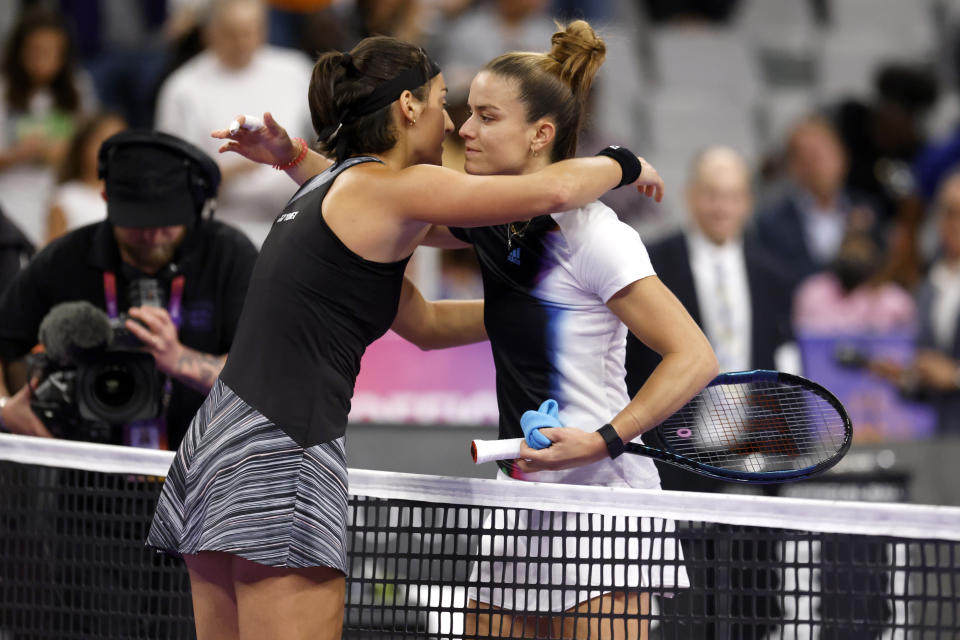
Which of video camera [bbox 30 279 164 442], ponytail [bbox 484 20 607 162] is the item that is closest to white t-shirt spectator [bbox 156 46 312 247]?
video camera [bbox 30 279 164 442]

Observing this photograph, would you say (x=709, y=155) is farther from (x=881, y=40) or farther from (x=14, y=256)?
(x=881, y=40)

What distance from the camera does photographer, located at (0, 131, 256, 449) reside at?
3914 mm

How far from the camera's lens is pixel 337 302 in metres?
2.85

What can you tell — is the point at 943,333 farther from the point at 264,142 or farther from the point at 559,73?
the point at 264,142

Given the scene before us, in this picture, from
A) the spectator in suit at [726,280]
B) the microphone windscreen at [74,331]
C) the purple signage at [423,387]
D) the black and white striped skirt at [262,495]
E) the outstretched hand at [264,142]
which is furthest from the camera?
the purple signage at [423,387]

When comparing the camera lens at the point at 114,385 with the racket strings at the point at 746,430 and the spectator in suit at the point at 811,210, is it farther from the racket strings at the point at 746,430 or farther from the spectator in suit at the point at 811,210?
the spectator in suit at the point at 811,210

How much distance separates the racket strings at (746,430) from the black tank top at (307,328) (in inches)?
30.4

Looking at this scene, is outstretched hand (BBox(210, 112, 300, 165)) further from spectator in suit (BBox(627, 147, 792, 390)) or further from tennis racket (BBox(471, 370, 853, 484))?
spectator in suit (BBox(627, 147, 792, 390))

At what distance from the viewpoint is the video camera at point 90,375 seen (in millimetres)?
3609

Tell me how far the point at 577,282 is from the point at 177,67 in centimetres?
543

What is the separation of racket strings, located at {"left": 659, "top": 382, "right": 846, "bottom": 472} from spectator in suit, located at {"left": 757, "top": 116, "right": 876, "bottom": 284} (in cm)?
524

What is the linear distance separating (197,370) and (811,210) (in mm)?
5965

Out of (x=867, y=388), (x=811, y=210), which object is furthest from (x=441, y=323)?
(x=811, y=210)

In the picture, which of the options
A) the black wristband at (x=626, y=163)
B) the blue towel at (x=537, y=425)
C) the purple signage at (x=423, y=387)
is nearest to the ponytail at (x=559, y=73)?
the black wristband at (x=626, y=163)
